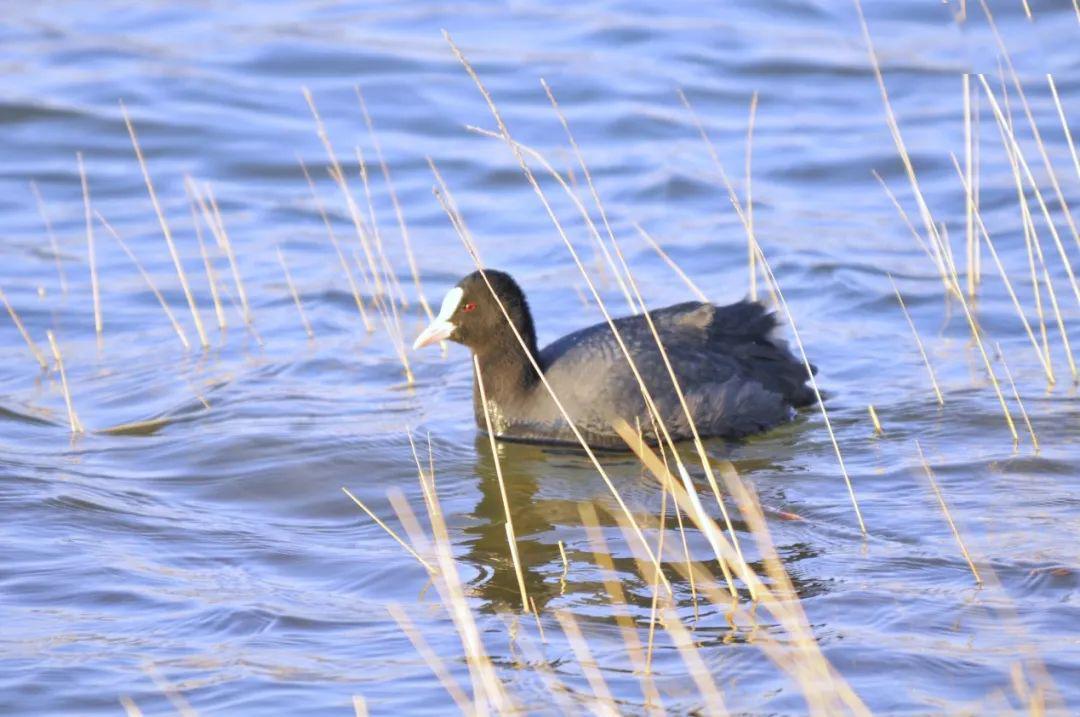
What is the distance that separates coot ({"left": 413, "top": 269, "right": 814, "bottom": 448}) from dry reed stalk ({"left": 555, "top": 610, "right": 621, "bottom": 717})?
7.40 ft

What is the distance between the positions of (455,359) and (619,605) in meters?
3.73

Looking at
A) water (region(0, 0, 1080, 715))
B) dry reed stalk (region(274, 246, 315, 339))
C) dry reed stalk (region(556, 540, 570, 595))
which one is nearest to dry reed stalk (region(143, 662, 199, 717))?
water (region(0, 0, 1080, 715))

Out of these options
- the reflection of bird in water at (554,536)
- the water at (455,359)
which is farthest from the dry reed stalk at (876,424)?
the reflection of bird in water at (554,536)

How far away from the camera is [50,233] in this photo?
10.6 meters

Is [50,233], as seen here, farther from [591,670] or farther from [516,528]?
[591,670]

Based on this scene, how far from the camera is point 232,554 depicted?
6.05 meters

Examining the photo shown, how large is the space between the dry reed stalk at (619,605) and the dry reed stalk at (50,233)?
170 inches

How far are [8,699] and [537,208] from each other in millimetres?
7332

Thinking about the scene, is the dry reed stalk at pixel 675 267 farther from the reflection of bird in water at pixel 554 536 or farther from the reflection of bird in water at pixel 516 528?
the reflection of bird in water at pixel 516 528

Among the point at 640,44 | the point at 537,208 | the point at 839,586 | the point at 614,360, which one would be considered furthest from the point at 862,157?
the point at 839,586

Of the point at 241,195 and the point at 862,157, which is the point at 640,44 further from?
the point at 241,195

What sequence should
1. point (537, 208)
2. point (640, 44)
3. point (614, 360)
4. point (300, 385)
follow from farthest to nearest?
point (640, 44) < point (537, 208) < point (300, 385) < point (614, 360)

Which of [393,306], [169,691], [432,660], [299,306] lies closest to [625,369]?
A: [393,306]

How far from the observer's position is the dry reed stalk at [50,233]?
32.1 ft
